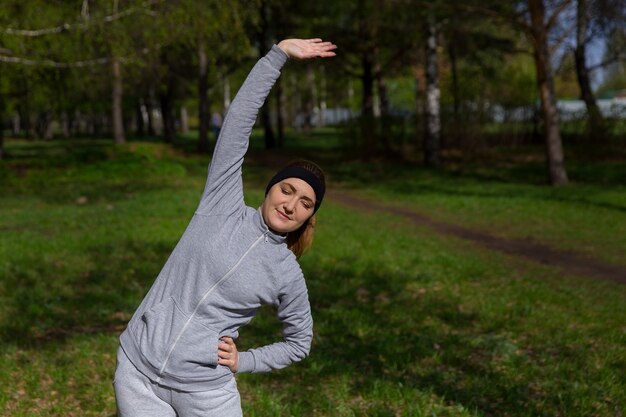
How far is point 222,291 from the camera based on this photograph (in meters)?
2.64

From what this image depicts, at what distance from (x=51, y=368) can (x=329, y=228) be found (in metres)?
7.85

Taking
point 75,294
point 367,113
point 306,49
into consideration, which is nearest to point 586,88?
point 367,113

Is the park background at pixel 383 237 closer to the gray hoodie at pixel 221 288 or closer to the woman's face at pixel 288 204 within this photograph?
the gray hoodie at pixel 221 288

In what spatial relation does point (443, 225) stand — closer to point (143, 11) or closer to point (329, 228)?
point (329, 228)

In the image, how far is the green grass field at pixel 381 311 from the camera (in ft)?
17.7

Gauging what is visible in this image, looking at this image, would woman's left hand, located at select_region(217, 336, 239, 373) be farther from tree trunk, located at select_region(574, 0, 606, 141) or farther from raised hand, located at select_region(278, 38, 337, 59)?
tree trunk, located at select_region(574, 0, 606, 141)

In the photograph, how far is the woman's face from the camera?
8.80 feet

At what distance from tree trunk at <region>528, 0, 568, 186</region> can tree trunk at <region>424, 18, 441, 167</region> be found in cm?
572

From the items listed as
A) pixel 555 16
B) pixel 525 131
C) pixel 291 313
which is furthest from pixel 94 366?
pixel 525 131

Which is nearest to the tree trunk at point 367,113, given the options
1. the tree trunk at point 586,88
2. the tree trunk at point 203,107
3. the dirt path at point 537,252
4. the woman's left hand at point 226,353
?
the tree trunk at point 203,107

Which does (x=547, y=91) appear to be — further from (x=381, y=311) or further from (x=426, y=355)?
(x=426, y=355)

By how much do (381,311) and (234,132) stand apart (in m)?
5.48

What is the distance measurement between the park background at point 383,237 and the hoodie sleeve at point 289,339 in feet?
7.52


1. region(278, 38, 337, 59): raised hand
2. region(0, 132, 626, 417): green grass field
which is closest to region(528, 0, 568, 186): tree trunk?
region(0, 132, 626, 417): green grass field
